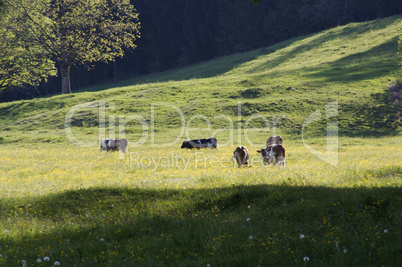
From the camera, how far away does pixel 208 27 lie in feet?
259

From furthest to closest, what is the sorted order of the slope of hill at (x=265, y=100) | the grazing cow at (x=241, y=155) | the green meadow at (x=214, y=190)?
the slope of hill at (x=265, y=100) < the grazing cow at (x=241, y=155) < the green meadow at (x=214, y=190)

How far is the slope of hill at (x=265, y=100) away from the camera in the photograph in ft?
117

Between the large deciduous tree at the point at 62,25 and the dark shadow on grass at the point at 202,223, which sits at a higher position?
the large deciduous tree at the point at 62,25

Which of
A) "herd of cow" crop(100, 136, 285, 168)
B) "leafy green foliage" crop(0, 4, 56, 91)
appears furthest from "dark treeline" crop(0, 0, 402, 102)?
"herd of cow" crop(100, 136, 285, 168)

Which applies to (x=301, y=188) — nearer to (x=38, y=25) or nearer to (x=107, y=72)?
(x=38, y=25)

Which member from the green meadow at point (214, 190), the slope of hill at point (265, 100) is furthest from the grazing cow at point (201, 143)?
the slope of hill at point (265, 100)

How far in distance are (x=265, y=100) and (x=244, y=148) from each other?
2282 centimetres

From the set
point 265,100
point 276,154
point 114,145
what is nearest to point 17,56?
point 114,145

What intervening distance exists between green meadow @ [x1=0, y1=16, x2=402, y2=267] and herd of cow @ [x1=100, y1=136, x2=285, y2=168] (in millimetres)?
952

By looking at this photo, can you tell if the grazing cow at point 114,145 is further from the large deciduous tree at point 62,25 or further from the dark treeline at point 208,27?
the dark treeline at point 208,27

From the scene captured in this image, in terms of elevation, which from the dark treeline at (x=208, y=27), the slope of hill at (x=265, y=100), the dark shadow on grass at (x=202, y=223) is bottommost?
the dark shadow on grass at (x=202, y=223)

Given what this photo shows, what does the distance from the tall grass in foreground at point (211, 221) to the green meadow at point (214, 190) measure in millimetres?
36

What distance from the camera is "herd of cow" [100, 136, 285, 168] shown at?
17969mm

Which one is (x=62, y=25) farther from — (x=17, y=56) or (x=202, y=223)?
(x=202, y=223)
